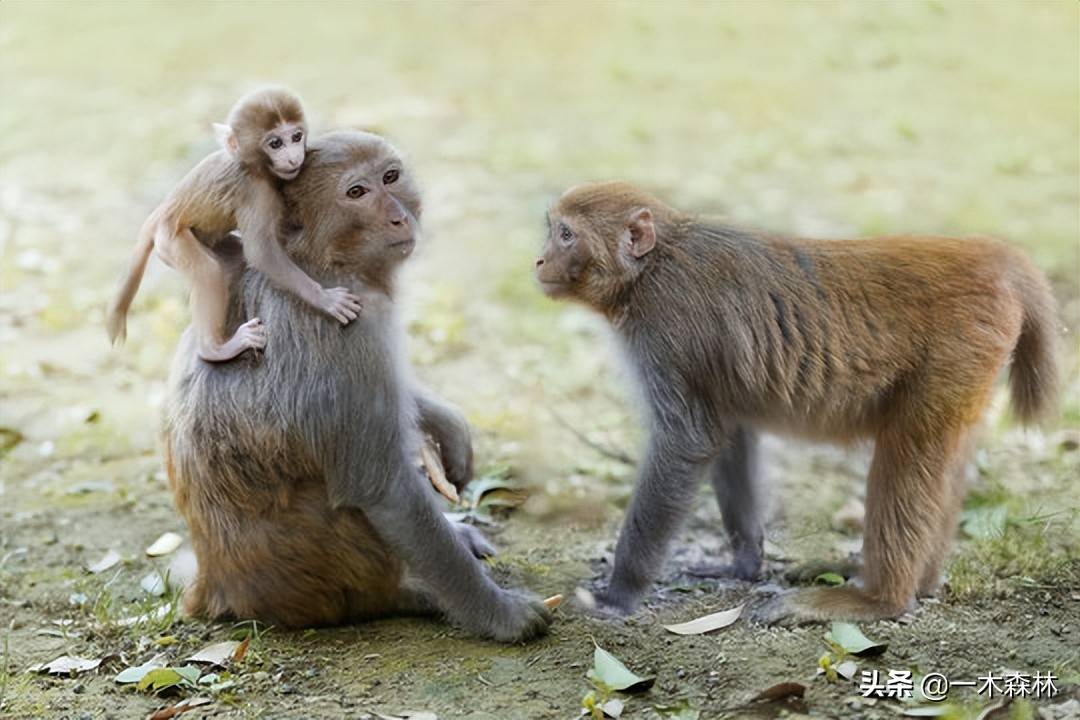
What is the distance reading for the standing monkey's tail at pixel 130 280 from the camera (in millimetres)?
6059

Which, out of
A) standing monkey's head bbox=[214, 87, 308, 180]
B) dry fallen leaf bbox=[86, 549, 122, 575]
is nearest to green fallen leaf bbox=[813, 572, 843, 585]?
standing monkey's head bbox=[214, 87, 308, 180]

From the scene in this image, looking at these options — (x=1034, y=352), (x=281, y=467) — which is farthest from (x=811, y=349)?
(x=281, y=467)

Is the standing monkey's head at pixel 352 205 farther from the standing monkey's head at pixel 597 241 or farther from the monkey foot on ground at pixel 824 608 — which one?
the monkey foot on ground at pixel 824 608

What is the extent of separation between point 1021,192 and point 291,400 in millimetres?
8588

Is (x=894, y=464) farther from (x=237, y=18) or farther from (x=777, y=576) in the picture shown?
(x=237, y=18)

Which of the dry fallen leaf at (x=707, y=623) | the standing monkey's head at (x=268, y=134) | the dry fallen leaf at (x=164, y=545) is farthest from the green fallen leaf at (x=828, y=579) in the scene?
the dry fallen leaf at (x=164, y=545)

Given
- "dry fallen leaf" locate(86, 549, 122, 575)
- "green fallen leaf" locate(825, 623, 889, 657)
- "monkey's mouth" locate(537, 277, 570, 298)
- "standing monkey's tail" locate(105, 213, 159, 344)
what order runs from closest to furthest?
"green fallen leaf" locate(825, 623, 889, 657), "standing monkey's tail" locate(105, 213, 159, 344), "monkey's mouth" locate(537, 277, 570, 298), "dry fallen leaf" locate(86, 549, 122, 575)

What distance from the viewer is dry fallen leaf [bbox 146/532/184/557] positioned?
7.25 m

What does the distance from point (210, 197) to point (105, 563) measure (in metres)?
2.42

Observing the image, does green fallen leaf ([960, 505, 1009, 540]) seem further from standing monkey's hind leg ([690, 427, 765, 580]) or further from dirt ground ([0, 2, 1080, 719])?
standing monkey's hind leg ([690, 427, 765, 580])

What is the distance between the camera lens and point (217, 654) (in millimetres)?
5855

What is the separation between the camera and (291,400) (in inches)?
226

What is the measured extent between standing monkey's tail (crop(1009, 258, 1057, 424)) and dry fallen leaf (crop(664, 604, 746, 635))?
5.76ft

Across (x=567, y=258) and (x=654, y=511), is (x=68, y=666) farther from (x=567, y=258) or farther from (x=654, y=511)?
(x=567, y=258)
